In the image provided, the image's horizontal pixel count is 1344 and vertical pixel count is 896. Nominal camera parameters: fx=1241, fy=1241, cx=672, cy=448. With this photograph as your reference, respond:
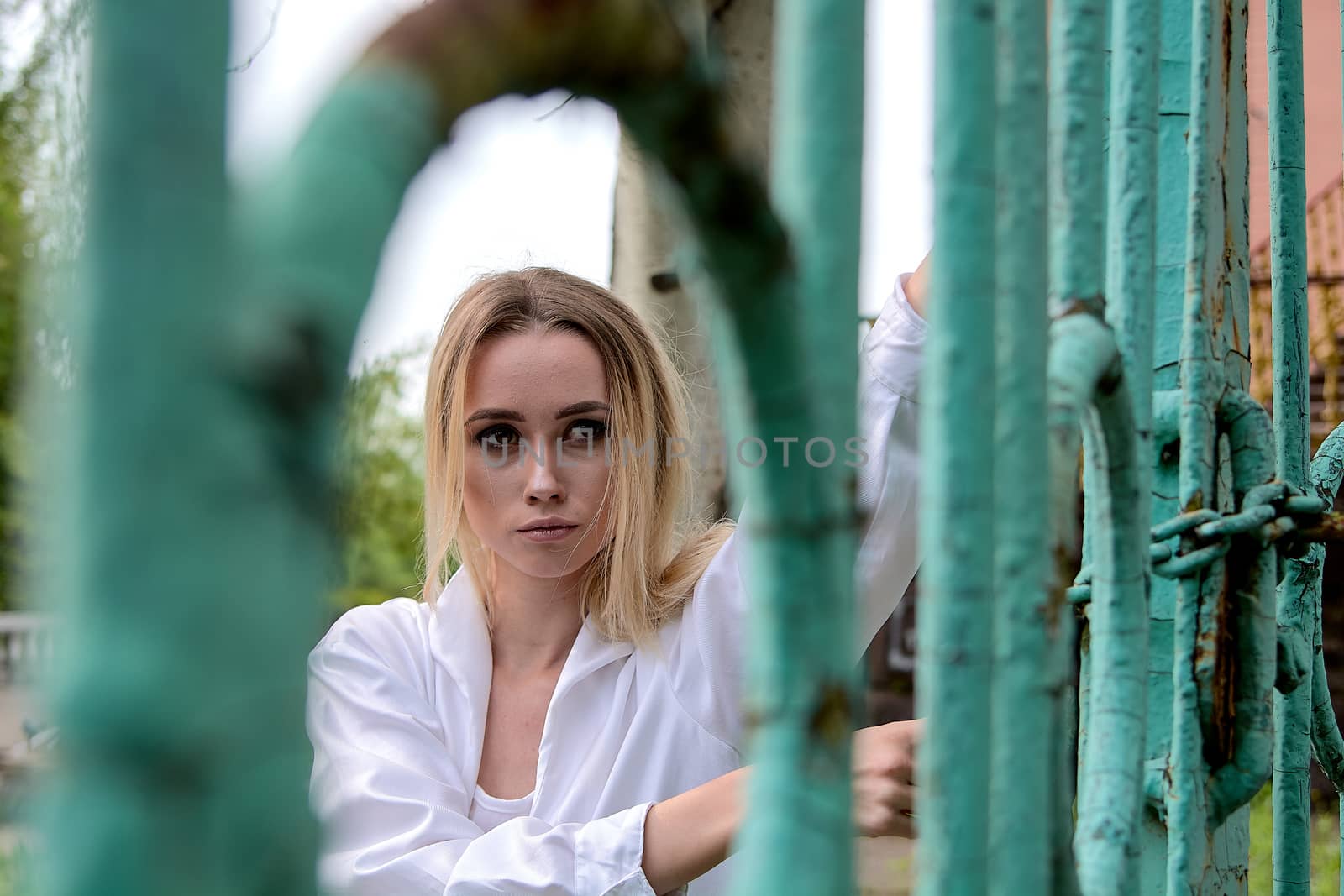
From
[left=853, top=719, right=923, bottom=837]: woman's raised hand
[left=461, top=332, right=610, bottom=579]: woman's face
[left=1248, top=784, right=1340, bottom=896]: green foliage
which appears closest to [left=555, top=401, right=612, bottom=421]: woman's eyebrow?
[left=461, top=332, right=610, bottom=579]: woman's face

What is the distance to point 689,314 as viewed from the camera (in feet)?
6.67

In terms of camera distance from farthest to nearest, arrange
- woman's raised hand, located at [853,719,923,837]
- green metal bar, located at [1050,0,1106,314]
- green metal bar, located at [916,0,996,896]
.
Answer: woman's raised hand, located at [853,719,923,837] → green metal bar, located at [1050,0,1106,314] → green metal bar, located at [916,0,996,896]

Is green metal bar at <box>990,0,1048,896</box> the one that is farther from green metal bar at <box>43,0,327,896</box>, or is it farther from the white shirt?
the white shirt

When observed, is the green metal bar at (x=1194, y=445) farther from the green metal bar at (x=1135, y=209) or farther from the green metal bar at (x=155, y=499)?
the green metal bar at (x=155, y=499)

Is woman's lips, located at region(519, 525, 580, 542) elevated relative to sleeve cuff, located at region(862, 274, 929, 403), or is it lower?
lower

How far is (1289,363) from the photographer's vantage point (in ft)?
3.26

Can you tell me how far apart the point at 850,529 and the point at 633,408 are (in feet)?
3.93

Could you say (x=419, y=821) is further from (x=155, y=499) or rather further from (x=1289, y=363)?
(x=155, y=499)

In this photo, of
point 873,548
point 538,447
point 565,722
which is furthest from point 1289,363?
point 565,722

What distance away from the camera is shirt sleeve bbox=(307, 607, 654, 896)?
119 cm

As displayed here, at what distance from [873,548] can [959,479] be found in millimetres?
839

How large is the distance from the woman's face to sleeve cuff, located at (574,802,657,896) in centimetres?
34

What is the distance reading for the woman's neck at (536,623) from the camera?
5.06 ft

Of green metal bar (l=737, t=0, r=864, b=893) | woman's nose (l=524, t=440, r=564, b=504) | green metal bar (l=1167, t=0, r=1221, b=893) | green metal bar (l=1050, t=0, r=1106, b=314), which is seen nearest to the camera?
green metal bar (l=737, t=0, r=864, b=893)
